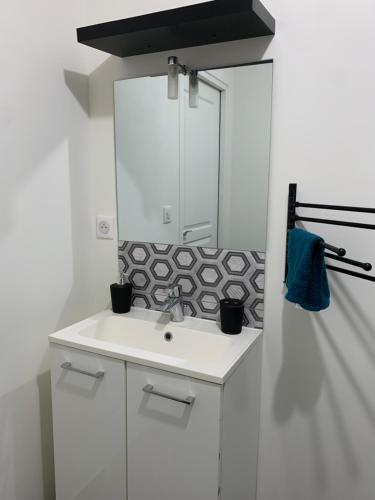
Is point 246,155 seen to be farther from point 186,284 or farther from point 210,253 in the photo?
point 186,284

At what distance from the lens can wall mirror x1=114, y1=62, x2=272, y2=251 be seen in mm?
1434

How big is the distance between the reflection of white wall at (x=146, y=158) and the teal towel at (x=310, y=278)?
568 millimetres

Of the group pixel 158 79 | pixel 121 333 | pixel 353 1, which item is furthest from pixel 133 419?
pixel 353 1

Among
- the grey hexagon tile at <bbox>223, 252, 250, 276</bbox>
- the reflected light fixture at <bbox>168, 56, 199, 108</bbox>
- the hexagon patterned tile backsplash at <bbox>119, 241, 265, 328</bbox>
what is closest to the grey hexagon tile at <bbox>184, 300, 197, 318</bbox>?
the hexagon patterned tile backsplash at <bbox>119, 241, 265, 328</bbox>

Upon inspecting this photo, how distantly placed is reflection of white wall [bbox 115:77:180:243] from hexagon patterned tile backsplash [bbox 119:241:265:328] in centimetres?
7

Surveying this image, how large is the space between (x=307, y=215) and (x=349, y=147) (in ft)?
0.80

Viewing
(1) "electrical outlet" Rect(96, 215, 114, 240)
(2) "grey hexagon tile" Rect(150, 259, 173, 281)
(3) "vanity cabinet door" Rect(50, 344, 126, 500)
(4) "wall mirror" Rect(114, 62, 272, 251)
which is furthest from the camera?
(1) "electrical outlet" Rect(96, 215, 114, 240)

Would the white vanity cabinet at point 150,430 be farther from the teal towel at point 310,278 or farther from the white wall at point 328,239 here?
the teal towel at point 310,278

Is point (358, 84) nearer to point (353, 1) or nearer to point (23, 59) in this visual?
point (353, 1)

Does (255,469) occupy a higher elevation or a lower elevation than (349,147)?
lower

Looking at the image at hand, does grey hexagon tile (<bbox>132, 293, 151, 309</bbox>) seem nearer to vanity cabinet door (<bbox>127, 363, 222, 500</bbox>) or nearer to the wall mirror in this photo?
the wall mirror

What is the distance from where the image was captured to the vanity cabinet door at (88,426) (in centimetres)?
133

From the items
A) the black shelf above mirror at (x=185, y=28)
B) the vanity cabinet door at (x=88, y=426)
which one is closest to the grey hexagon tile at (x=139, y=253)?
the vanity cabinet door at (x=88, y=426)

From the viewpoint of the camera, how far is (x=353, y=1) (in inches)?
48.2
